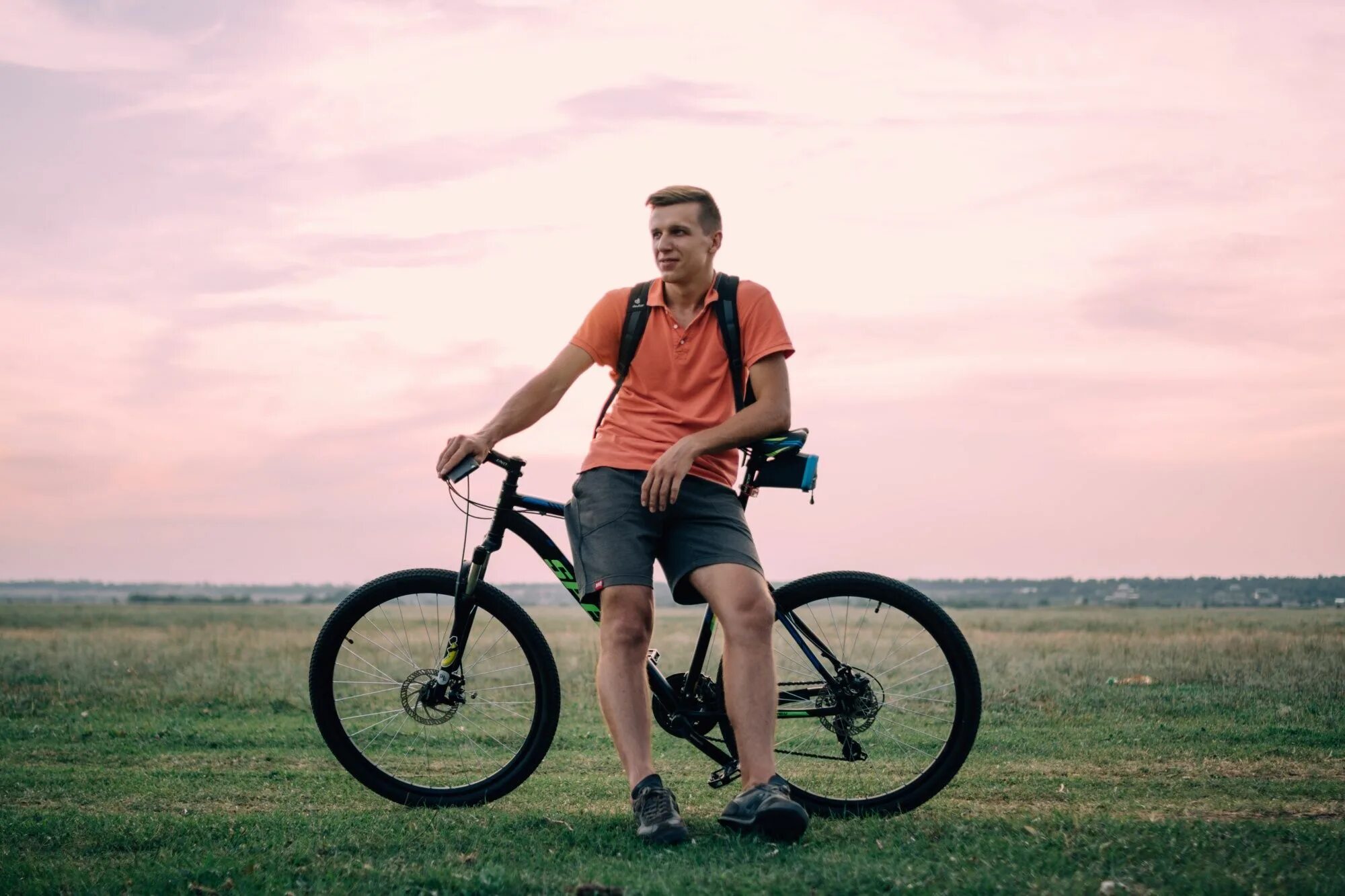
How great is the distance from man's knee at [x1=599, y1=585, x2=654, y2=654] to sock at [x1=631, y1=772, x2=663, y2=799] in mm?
473

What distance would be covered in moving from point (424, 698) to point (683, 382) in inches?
67.1

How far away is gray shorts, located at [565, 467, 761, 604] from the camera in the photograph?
4551 millimetres

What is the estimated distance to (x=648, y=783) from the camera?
4336mm

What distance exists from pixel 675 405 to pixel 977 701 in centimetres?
171

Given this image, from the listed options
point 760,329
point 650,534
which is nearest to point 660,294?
point 760,329

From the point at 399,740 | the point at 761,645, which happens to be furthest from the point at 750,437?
the point at 399,740

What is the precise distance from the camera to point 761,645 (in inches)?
175

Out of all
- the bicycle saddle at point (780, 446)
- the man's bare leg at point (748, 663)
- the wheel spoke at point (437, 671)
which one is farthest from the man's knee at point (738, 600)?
the wheel spoke at point (437, 671)

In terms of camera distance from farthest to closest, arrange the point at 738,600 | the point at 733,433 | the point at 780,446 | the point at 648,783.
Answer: the point at 780,446, the point at 733,433, the point at 738,600, the point at 648,783

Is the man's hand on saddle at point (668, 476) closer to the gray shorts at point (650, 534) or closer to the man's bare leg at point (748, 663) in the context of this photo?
the gray shorts at point (650, 534)

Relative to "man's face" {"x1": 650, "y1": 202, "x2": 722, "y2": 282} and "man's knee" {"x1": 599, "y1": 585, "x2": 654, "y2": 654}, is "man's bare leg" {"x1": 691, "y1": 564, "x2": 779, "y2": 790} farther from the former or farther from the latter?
"man's face" {"x1": 650, "y1": 202, "x2": 722, "y2": 282}

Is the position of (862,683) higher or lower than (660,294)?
lower

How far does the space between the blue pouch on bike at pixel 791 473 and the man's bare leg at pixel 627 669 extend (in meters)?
0.69

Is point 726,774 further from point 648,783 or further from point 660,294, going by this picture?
point 660,294
